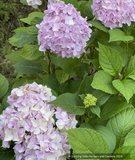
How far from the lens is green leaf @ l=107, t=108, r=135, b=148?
0.64 meters

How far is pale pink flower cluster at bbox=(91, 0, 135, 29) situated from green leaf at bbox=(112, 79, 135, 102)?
40cm

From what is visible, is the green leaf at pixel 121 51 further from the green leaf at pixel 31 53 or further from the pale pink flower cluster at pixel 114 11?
the green leaf at pixel 31 53

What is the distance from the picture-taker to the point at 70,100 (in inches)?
27.1

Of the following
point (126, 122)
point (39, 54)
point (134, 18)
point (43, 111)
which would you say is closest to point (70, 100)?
point (43, 111)

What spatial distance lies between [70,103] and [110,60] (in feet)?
0.93

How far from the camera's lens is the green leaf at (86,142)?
0.46 metres

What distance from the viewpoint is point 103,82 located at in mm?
697

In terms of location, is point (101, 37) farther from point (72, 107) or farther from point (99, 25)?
point (72, 107)

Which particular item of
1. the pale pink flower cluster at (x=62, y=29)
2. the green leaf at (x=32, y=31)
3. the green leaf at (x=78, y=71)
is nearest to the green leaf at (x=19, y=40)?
the green leaf at (x=32, y=31)

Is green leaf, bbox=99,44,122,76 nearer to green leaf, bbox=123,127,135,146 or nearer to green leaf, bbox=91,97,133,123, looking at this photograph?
green leaf, bbox=91,97,133,123

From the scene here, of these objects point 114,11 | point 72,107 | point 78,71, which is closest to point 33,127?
point 72,107

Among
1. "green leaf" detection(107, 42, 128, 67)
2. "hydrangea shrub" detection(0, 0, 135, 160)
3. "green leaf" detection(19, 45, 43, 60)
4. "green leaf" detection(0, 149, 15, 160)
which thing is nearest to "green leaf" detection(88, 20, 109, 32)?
"hydrangea shrub" detection(0, 0, 135, 160)

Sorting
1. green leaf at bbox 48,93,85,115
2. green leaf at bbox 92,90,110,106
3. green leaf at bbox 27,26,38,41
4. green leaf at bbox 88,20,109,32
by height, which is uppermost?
green leaf at bbox 88,20,109,32

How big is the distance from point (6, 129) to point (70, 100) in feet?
0.95
